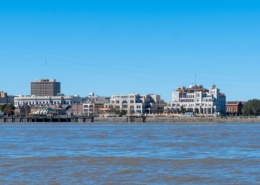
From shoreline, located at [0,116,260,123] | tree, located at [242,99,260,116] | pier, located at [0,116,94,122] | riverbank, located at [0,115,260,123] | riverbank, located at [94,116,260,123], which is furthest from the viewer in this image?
tree, located at [242,99,260,116]

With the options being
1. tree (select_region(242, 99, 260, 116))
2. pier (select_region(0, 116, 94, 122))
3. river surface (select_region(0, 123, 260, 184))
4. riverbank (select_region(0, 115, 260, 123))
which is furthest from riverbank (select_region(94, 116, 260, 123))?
river surface (select_region(0, 123, 260, 184))

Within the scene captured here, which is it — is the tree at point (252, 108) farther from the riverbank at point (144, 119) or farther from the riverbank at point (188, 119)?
the riverbank at point (188, 119)

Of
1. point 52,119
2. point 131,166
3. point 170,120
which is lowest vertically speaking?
point 131,166

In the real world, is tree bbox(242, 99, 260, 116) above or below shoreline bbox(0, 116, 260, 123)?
above

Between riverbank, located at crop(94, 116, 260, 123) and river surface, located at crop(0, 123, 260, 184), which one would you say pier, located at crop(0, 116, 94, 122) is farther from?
river surface, located at crop(0, 123, 260, 184)

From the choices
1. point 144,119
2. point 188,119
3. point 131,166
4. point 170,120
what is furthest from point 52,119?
point 131,166

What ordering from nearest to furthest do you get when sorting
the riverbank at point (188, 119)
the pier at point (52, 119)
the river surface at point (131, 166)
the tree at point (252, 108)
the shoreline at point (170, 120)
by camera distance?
the river surface at point (131, 166) → the riverbank at point (188, 119) → the shoreline at point (170, 120) → the pier at point (52, 119) → the tree at point (252, 108)

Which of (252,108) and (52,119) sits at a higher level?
(252,108)

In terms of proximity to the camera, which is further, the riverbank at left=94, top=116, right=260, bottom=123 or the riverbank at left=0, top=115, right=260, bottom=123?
the riverbank at left=0, top=115, right=260, bottom=123

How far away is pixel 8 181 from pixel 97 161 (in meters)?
7.15

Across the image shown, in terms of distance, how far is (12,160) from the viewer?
1207 inches

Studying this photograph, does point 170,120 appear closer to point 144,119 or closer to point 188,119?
point 188,119

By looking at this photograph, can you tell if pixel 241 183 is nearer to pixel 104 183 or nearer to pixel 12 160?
pixel 104 183

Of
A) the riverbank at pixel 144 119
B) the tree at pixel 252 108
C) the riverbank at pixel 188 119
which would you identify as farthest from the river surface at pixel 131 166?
the tree at pixel 252 108
